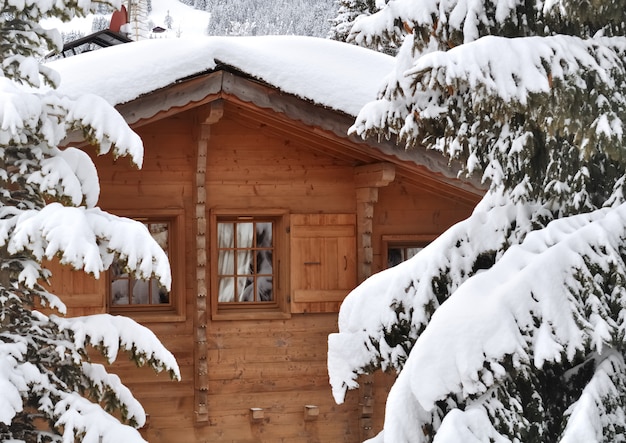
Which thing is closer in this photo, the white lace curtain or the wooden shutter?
the wooden shutter

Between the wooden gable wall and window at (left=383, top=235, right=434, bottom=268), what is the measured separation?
14cm

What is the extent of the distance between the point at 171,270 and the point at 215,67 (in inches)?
83.3

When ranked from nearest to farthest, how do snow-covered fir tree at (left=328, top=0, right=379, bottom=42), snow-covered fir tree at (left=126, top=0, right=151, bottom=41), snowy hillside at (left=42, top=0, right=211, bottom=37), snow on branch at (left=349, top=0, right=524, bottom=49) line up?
snow on branch at (left=349, top=0, right=524, bottom=49) < snow-covered fir tree at (left=126, top=0, right=151, bottom=41) < snow-covered fir tree at (left=328, top=0, right=379, bottom=42) < snowy hillside at (left=42, top=0, right=211, bottom=37)

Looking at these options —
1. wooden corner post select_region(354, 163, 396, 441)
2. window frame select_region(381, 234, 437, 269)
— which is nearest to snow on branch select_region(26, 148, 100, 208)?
wooden corner post select_region(354, 163, 396, 441)

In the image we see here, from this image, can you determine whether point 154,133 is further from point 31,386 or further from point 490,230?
point 490,230

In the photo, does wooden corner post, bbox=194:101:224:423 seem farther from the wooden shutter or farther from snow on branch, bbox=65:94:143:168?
snow on branch, bbox=65:94:143:168

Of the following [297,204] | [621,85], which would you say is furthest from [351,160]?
[621,85]

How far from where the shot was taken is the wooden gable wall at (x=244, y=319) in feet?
32.7

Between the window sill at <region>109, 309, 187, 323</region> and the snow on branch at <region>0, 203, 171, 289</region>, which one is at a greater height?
the window sill at <region>109, 309, 187, 323</region>

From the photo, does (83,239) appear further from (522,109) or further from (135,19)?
(135,19)

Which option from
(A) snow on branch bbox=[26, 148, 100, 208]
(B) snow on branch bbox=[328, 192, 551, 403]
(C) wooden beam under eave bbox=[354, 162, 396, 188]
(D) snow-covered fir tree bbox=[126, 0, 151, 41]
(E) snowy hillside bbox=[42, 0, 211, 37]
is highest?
(E) snowy hillside bbox=[42, 0, 211, 37]

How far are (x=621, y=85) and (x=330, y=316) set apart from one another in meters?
6.51

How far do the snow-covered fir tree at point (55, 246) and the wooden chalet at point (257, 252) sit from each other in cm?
333

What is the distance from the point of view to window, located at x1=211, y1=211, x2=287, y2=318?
34.4ft
